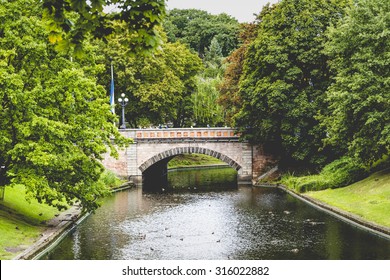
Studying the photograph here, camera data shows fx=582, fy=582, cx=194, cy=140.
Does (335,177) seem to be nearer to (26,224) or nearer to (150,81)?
(26,224)

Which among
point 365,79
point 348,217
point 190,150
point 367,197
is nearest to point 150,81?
point 190,150

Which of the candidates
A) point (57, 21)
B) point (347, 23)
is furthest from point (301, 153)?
point (57, 21)

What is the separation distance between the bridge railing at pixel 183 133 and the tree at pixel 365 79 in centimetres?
1866

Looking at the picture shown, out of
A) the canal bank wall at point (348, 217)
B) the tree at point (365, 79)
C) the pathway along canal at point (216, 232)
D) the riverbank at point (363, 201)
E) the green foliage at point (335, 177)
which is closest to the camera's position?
the pathway along canal at point (216, 232)

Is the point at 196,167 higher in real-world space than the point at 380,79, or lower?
lower

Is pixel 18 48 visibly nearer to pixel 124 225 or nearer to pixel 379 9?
pixel 124 225

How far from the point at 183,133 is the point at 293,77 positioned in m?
13.2

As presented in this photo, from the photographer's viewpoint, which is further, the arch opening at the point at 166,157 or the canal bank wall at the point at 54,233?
the arch opening at the point at 166,157

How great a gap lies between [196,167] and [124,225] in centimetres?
4888

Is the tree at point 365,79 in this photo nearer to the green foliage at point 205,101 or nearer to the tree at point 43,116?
→ the tree at point 43,116

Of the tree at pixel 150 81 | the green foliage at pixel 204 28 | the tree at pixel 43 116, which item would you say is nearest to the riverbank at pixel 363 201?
the tree at pixel 43 116

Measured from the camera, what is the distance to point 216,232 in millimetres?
30797

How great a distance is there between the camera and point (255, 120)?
52812 mm

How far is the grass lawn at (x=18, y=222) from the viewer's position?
24875 mm
